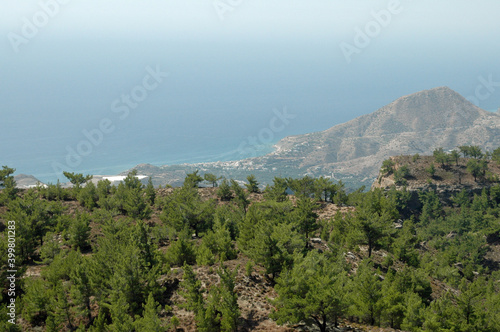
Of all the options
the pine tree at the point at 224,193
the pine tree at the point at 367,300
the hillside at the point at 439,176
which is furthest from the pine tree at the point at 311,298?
the hillside at the point at 439,176

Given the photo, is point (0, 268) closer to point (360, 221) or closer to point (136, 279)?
point (136, 279)

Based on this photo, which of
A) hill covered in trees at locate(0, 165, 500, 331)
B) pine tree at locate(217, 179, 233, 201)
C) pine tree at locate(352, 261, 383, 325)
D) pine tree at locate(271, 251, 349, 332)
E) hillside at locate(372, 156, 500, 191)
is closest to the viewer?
pine tree at locate(271, 251, 349, 332)

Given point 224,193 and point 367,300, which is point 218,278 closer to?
point 367,300

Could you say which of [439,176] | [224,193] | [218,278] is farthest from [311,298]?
[439,176]

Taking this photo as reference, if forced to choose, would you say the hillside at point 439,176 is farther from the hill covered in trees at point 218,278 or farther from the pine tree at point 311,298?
the pine tree at point 311,298

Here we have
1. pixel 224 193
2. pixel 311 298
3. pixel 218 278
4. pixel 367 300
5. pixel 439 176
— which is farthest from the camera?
pixel 439 176

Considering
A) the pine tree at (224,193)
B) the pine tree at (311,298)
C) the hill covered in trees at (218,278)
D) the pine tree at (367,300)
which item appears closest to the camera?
the pine tree at (311,298)

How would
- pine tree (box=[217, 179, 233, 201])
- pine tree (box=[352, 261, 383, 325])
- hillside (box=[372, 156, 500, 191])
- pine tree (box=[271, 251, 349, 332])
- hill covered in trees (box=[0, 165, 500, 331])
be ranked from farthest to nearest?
hillside (box=[372, 156, 500, 191]), pine tree (box=[217, 179, 233, 201]), pine tree (box=[352, 261, 383, 325]), hill covered in trees (box=[0, 165, 500, 331]), pine tree (box=[271, 251, 349, 332])

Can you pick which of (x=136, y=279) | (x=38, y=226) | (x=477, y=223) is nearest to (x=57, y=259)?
(x=136, y=279)

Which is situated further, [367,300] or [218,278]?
[218,278]

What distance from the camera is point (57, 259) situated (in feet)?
113

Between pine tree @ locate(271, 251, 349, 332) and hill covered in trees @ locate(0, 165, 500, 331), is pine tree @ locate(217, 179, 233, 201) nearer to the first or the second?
hill covered in trees @ locate(0, 165, 500, 331)

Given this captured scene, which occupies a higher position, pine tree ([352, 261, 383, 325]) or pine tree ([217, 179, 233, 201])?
pine tree ([217, 179, 233, 201])

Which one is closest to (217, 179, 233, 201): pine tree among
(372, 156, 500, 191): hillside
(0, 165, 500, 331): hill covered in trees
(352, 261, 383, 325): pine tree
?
(0, 165, 500, 331): hill covered in trees
